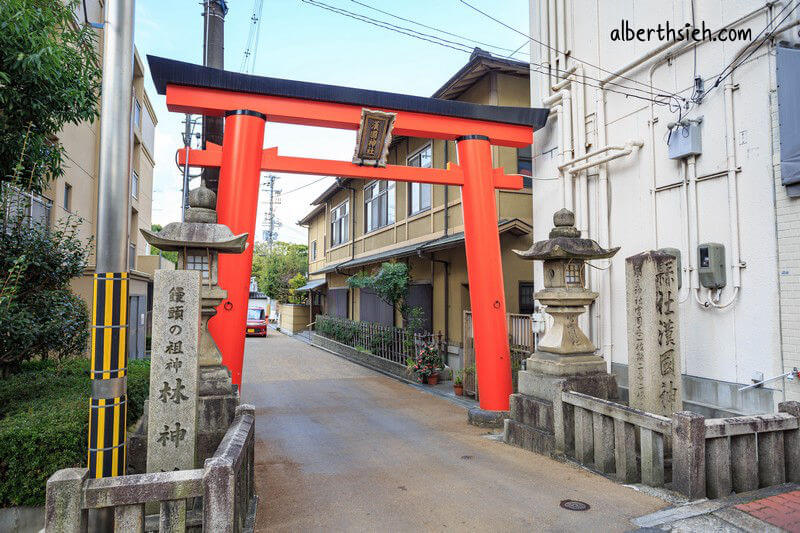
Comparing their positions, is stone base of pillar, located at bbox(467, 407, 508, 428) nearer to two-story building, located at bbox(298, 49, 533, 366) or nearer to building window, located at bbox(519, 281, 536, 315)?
two-story building, located at bbox(298, 49, 533, 366)

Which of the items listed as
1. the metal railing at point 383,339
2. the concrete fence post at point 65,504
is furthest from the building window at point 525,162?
the concrete fence post at point 65,504

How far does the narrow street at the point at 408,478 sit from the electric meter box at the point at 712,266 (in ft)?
10.6

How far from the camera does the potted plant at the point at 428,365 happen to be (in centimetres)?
1336

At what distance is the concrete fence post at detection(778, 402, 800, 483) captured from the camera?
5.23 metres

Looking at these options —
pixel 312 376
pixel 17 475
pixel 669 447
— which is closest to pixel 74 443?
pixel 17 475

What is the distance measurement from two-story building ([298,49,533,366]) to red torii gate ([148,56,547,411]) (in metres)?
2.27

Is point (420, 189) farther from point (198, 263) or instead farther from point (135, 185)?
point (135, 185)

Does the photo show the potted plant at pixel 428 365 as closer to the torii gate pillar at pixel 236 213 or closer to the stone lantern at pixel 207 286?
the torii gate pillar at pixel 236 213

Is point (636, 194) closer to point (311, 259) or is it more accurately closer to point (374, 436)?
point (374, 436)

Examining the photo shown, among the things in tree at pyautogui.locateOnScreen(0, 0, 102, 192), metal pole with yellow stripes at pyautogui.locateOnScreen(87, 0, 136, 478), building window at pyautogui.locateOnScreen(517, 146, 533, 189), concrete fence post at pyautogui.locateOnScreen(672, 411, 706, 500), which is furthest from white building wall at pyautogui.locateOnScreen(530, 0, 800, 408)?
tree at pyautogui.locateOnScreen(0, 0, 102, 192)

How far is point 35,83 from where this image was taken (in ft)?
19.4

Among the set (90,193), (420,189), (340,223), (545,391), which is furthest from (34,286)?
(340,223)

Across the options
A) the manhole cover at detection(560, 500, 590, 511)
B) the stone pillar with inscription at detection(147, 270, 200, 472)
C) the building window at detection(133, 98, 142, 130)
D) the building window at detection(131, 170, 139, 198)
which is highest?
the building window at detection(133, 98, 142, 130)

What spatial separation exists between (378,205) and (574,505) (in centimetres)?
1663
